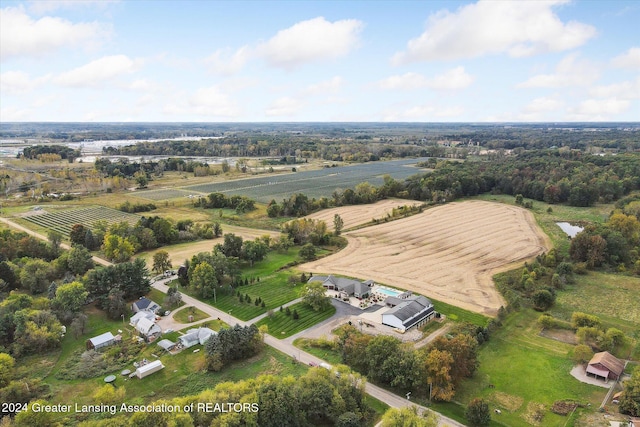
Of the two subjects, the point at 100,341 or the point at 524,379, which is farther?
the point at 100,341

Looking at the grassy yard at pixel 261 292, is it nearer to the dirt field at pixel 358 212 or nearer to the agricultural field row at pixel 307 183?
the dirt field at pixel 358 212

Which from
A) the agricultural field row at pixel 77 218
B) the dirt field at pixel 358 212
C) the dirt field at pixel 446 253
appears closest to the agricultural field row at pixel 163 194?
the agricultural field row at pixel 77 218

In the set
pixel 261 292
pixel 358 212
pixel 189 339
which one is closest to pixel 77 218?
pixel 261 292

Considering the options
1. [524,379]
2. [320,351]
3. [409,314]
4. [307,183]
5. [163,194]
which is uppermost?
[307,183]

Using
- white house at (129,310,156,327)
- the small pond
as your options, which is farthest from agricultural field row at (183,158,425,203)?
white house at (129,310,156,327)

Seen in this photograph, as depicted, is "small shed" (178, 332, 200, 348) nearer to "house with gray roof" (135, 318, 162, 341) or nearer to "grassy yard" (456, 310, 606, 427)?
"house with gray roof" (135, 318, 162, 341)

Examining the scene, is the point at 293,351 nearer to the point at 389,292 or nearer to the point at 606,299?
the point at 389,292

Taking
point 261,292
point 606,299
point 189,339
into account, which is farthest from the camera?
point 261,292
